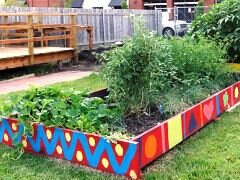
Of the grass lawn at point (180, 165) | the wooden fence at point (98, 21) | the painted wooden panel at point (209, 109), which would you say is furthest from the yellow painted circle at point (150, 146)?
the wooden fence at point (98, 21)

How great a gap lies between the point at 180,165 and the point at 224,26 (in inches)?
192

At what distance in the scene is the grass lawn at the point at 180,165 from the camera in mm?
3475

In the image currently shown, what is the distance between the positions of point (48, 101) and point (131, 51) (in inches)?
39.1

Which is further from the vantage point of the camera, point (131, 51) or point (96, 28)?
point (96, 28)

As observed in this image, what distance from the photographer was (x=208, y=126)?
4.78 meters

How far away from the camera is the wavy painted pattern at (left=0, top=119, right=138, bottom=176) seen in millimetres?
3371

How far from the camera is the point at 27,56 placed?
9.93 meters

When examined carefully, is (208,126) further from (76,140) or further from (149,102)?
(76,140)

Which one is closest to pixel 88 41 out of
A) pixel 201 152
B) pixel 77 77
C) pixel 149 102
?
pixel 77 77

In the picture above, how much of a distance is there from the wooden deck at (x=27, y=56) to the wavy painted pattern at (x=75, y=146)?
5.31m

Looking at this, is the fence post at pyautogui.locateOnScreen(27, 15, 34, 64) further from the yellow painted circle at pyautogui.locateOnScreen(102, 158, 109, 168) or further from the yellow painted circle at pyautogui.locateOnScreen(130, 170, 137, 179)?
the yellow painted circle at pyautogui.locateOnScreen(130, 170, 137, 179)

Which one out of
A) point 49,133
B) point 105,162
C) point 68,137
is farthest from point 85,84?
point 105,162

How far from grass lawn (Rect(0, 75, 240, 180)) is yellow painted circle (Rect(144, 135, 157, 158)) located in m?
0.15

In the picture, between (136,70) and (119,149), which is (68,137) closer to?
(119,149)
